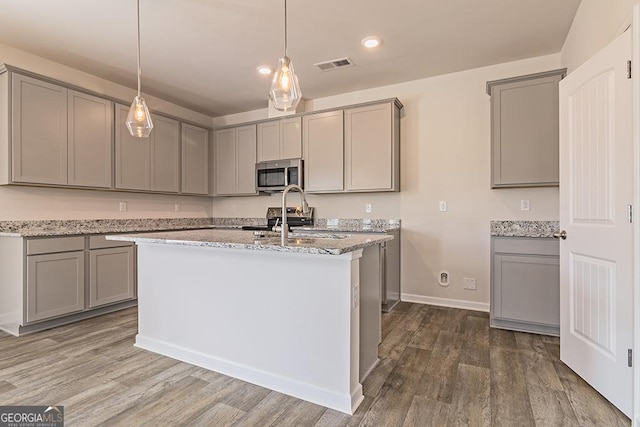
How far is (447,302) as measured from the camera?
12.4ft

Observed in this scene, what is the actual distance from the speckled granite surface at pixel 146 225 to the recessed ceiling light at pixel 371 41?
5.98ft

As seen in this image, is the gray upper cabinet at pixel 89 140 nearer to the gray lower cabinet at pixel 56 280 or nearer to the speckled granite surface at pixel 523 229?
the gray lower cabinet at pixel 56 280

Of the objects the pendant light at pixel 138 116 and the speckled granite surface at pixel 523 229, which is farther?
the speckled granite surface at pixel 523 229

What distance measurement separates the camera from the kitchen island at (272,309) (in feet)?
5.86

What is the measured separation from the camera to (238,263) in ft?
6.96

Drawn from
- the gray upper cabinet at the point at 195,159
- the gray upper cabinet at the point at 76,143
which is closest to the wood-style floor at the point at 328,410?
the gray upper cabinet at the point at 76,143

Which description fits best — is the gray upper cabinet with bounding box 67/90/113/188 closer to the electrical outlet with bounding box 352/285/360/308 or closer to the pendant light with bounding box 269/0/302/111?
the pendant light with bounding box 269/0/302/111

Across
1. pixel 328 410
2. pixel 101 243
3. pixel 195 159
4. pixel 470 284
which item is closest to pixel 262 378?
pixel 328 410

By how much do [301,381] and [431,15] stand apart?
2852mm

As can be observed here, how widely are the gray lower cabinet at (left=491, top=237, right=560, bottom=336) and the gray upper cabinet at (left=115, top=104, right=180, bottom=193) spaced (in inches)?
156

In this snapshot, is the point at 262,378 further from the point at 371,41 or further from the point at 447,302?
the point at 371,41

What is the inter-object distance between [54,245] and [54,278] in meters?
0.30

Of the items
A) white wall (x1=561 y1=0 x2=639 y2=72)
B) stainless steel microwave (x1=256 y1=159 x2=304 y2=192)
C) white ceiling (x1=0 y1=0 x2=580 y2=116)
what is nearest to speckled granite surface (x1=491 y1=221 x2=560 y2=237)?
white wall (x1=561 y1=0 x2=639 y2=72)

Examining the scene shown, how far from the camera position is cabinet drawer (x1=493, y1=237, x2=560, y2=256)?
2.77 meters
